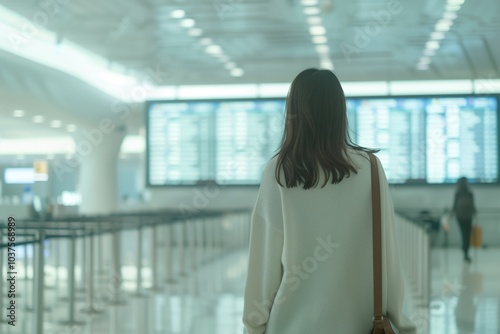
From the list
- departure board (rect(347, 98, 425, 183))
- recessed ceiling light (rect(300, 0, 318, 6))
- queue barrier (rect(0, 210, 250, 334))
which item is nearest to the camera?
queue barrier (rect(0, 210, 250, 334))

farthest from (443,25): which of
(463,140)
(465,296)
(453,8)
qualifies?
(465,296)

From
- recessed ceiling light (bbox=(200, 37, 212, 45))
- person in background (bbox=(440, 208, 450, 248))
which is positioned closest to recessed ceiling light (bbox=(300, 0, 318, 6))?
recessed ceiling light (bbox=(200, 37, 212, 45))

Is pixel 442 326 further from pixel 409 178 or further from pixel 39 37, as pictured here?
pixel 409 178

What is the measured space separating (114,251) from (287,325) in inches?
312

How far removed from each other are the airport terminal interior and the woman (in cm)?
502

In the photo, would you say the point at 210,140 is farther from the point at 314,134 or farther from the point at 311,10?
the point at 314,134

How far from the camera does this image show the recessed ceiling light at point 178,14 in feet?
39.7

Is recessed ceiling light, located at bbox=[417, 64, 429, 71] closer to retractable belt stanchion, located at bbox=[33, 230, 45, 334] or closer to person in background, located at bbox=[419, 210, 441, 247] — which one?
person in background, located at bbox=[419, 210, 441, 247]

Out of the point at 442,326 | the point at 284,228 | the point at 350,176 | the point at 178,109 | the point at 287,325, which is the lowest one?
the point at 442,326

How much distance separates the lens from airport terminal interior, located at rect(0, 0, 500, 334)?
9.41 meters

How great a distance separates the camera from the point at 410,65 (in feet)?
61.2

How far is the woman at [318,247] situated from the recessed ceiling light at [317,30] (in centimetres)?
1172

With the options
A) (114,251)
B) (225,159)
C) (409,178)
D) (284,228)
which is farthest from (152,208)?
(284,228)

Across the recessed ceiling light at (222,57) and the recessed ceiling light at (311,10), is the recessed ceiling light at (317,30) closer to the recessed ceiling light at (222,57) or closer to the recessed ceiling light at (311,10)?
the recessed ceiling light at (311,10)
